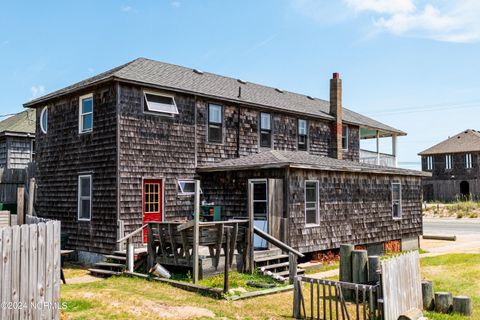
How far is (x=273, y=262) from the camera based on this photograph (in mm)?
15562

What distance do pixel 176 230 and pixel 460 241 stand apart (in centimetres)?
1755

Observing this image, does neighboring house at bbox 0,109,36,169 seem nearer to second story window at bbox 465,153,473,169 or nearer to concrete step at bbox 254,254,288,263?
Answer: concrete step at bbox 254,254,288,263

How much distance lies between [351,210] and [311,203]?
273 cm

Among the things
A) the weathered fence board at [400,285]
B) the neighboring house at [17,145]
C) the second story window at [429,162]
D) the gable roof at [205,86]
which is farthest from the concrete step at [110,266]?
the second story window at [429,162]

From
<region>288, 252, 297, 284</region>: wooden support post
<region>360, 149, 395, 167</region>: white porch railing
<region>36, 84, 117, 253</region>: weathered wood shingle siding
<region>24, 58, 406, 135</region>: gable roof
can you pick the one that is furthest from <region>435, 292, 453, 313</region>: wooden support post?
<region>360, 149, 395, 167</region>: white porch railing

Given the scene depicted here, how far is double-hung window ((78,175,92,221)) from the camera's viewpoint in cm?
1792

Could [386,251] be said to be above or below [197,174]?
below

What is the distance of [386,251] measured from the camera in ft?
72.4

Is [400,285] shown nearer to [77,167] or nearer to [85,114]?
[77,167]

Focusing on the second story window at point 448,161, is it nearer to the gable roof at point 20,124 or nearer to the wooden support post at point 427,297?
the gable roof at point 20,124

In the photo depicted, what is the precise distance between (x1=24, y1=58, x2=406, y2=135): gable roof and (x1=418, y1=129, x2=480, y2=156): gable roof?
3304 centimetres

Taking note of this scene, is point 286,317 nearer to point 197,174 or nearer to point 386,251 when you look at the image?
point 197,174

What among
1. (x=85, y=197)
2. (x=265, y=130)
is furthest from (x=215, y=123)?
(x=85, y=197)

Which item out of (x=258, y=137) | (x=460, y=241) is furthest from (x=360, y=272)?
(x=460, y=241)
